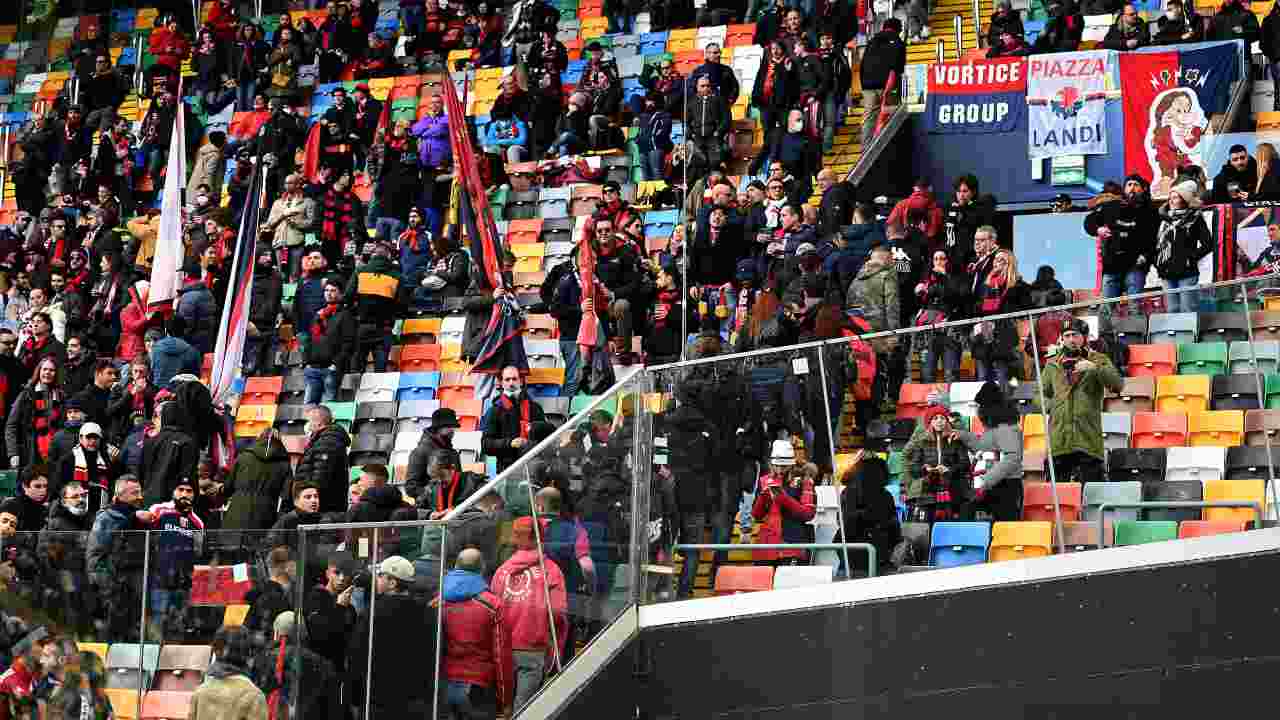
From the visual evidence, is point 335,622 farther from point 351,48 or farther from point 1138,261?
point 351,48

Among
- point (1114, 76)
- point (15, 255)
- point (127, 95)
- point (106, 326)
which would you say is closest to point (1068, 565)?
point (1114, 76)

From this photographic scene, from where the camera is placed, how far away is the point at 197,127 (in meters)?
25.0

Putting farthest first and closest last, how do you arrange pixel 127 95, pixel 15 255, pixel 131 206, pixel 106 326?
pixel 127 95
pixel 131 206
pixel 15 255
pixel 106 326

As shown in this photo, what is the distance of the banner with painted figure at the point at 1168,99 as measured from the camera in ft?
66.8

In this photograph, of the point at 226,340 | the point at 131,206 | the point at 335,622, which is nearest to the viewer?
the point at 335,622

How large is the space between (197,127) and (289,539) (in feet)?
48.4

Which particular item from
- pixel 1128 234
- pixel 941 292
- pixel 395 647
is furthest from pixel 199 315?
pixel 395 647

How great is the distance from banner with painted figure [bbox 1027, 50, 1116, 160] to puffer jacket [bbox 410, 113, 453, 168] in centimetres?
543

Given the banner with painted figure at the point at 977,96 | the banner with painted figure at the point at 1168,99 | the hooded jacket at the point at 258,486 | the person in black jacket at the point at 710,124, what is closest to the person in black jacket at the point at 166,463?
the hooded jacket at the point at 258,486

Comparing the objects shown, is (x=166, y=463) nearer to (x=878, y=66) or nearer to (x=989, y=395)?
(x=989, y=395)

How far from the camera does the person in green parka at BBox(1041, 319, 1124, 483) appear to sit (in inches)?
469

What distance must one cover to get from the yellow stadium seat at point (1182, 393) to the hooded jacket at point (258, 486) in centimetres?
612

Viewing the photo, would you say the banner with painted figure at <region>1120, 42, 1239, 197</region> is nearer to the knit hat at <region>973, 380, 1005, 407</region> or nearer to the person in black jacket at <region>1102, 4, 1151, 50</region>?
the person in black jacket at <region>1102, 4, 1151, 50</region>

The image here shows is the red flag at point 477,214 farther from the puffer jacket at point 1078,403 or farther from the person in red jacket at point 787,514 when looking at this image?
the puffer jacket at point 1078,403
